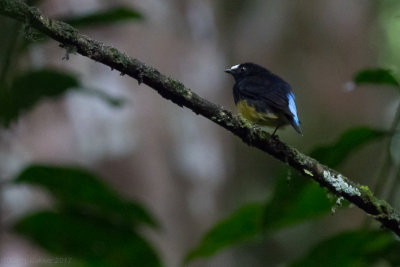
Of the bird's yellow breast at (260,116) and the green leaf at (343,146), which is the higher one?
the bird's yellow breast at (260,116)

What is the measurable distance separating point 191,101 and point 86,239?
1126 mm

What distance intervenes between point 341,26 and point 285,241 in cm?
211

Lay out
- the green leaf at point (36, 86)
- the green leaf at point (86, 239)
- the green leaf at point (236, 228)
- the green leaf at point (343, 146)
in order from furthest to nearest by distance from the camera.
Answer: the green leaf at point (36, 86) → the green leaf at point (86, 239) → the green leaf at point (236, 228) → the green leaf at point (343, 146)

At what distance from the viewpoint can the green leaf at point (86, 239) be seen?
246 cm

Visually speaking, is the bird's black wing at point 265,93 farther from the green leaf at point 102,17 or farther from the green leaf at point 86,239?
the green leaf at point 86,239

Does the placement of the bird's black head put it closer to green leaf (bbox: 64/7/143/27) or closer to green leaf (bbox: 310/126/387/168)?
green leaf (bbox: 64/7/143/27)

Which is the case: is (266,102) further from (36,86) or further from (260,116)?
(36,86)

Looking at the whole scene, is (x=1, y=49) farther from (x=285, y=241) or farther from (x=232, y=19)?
(x=285, y=241)

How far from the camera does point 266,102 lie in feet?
9.71

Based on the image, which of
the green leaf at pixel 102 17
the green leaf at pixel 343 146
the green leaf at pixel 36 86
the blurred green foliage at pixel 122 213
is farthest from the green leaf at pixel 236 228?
the green leaf at pixel 102 17

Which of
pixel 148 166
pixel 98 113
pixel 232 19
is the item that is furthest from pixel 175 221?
pixel 232 19

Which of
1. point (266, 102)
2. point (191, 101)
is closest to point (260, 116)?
point (266, 102)

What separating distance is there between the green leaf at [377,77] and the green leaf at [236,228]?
64cm

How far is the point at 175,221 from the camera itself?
420 cm
